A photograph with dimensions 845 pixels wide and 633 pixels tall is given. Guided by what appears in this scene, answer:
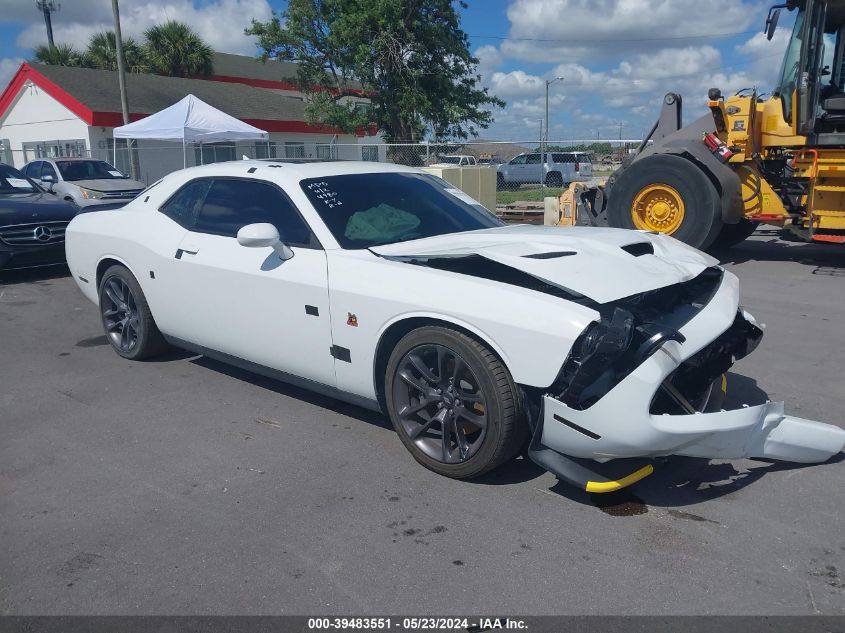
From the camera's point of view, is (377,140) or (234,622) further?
(377,140)

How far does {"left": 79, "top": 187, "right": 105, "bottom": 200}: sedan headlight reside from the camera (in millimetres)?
14508

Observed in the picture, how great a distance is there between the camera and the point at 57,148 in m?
26.3

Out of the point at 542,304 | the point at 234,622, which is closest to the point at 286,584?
the point at 234,622

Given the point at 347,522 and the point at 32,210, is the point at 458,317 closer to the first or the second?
the point at 347,522

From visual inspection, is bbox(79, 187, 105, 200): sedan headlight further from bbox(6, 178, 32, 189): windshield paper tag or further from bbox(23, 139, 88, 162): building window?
bbox(23, 139, 88, 162): building window

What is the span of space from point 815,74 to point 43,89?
2638 centimetres

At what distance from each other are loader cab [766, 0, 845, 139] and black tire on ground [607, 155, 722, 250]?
4.53 ft

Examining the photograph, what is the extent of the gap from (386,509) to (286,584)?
2.28ft

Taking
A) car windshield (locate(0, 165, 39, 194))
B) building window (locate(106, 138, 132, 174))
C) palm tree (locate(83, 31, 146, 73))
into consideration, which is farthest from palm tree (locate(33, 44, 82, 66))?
car windshield (locate(0, 165, 39, 194))

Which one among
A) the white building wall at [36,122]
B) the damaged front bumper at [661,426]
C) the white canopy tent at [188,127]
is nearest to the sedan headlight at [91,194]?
the white canopy tent at [188,127]

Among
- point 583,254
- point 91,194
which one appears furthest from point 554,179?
point 583,254

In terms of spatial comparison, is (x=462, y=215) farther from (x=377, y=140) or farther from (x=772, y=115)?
(x=377, y=140)

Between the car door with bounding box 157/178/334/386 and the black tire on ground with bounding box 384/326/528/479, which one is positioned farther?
the car door with bounding box 157/178/334/386

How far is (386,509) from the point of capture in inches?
135
